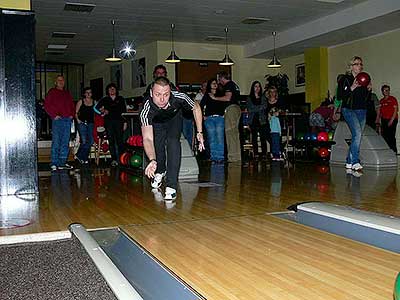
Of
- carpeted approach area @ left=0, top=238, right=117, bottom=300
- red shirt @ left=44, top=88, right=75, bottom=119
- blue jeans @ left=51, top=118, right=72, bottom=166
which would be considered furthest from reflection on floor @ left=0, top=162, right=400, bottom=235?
red shirt @ left=44, top=88, right=75, bottom=119

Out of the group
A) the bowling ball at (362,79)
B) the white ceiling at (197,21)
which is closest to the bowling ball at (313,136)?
the white ceiling at (197,21)

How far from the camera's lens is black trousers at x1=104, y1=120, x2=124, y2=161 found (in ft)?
26.4

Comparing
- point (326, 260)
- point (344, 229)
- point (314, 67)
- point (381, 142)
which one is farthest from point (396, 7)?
point (326, 260)

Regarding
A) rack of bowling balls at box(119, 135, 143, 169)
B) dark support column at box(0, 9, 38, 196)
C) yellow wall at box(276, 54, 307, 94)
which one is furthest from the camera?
yellow wall at box(276, 54, 307, 94)

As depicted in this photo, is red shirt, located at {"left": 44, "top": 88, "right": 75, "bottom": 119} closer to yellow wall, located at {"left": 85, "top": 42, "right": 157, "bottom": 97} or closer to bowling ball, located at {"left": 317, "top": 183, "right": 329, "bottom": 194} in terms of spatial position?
bowling ball, located at {"left": 317, "top": 183, "right": 329, "bottom": 194}

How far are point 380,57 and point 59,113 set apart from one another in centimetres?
681

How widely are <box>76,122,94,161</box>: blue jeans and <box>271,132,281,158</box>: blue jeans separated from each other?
3.07 metres

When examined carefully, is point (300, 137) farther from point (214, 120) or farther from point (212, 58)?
point (212, 58)

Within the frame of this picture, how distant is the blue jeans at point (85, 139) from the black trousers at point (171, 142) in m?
4.70

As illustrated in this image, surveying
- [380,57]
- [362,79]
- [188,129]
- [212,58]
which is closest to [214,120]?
[188,129]

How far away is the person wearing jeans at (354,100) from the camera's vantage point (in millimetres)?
6004

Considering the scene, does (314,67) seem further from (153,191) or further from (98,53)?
(153,191)

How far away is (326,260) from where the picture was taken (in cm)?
224

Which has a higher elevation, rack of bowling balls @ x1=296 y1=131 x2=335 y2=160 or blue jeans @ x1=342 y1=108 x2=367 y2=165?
blue jeans @ x1=342 y1=108 x2=367 y2=165
